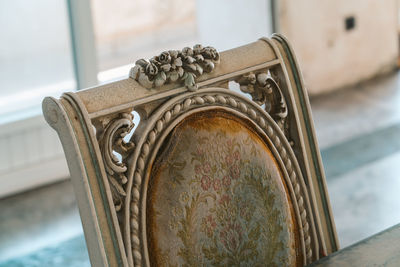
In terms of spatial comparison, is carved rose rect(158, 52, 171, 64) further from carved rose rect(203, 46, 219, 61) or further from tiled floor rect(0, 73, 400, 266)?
tiled floor rect(0, 73, 400, 266)

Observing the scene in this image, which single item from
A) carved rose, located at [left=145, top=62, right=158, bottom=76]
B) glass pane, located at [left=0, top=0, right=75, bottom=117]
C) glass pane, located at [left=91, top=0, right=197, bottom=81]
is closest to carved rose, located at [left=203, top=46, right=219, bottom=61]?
carved rose, located at [left=145, top=62, right=158, bottom=76]

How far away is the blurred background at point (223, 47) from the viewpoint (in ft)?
Result: 9.58

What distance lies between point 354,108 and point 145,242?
3.37 m

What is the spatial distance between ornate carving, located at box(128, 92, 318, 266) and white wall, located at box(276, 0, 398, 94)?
298cm

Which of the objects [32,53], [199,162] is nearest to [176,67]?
[199,162]

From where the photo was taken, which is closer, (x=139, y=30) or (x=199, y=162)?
(x=199, y=162)

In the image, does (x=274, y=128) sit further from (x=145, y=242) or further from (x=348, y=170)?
(x=348, y=170)

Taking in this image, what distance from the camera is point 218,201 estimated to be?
3.71 ft

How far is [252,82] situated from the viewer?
119cm

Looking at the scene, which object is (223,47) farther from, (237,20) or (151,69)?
(151,69)

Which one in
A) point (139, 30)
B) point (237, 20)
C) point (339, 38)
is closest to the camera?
point (237, 20)

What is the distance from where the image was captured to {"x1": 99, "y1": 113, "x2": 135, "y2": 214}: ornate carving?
1.02 m

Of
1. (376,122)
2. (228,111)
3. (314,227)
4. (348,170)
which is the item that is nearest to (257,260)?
(314,227)

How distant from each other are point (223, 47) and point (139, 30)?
5.80 ft
